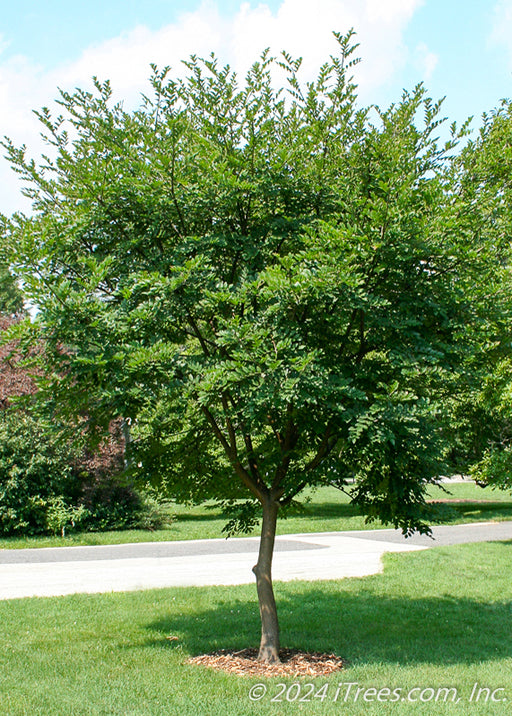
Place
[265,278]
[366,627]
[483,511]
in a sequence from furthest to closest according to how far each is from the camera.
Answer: [483,511] → [366,627] → [265,278]

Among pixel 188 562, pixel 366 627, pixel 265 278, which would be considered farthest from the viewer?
pixel 188 562

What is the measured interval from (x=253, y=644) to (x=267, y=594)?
0.86 metres

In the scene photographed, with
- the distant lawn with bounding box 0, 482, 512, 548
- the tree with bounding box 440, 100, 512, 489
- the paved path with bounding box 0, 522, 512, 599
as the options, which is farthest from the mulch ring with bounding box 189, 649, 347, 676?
A: the paved path with bounding box 0, 522, 512, 599

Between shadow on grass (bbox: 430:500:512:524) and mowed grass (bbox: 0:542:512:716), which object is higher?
shadow on grass (bbox: 430:500:512:524)

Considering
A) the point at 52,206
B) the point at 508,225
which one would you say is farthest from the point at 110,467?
the point at 508,225

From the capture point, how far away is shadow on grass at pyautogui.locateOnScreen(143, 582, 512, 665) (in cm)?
676

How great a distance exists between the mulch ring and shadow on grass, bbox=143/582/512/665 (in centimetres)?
19

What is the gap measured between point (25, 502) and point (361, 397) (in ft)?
43.5

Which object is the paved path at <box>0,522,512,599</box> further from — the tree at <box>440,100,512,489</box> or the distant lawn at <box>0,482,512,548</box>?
the tree at <box>440,100,512,489</box>

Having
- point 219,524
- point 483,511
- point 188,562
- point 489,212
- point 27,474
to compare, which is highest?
point 489,212

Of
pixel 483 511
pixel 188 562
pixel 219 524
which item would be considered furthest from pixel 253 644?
pixel 483 511

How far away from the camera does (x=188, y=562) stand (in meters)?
13.3

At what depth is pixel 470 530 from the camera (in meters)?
19.0

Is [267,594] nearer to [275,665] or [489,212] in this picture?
[275,665]
